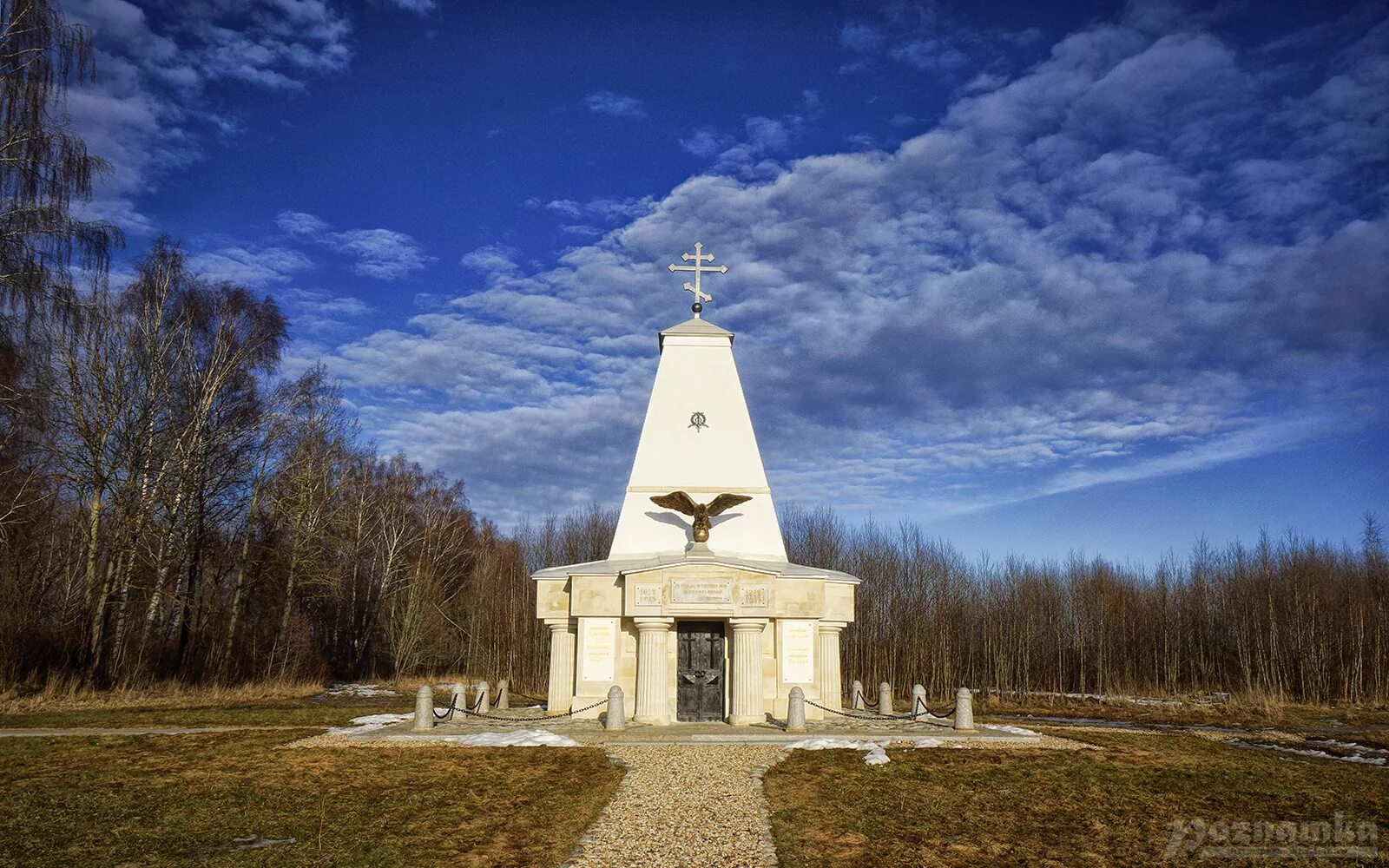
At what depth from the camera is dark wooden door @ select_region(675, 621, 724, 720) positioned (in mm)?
17500

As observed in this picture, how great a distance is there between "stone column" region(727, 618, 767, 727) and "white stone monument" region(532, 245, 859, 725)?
24mm

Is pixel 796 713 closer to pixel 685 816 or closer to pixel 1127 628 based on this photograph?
pixel 685 816

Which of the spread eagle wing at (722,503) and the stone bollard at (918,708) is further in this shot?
the spread eagle wing at (722,503)

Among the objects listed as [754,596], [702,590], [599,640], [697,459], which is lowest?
[599,640]

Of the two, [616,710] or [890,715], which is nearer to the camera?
[616,710]

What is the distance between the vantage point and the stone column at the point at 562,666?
709 inches

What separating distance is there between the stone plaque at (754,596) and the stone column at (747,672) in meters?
0.30

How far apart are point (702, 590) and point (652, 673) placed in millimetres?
1910

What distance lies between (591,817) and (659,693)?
7.73 m

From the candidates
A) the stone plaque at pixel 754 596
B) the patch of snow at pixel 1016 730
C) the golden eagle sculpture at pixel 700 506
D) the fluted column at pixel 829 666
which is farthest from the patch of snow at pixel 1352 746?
the golden eagle sculpture at pixel 700 506

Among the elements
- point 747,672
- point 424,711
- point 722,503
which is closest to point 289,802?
point 424,711

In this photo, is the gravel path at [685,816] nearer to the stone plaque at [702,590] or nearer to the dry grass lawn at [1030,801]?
the dry grass lawn at [1030,801]

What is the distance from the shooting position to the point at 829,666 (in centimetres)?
1820

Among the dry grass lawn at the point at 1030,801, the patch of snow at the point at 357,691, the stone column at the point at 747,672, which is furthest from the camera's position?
the patch of snow at the point at 357,691
